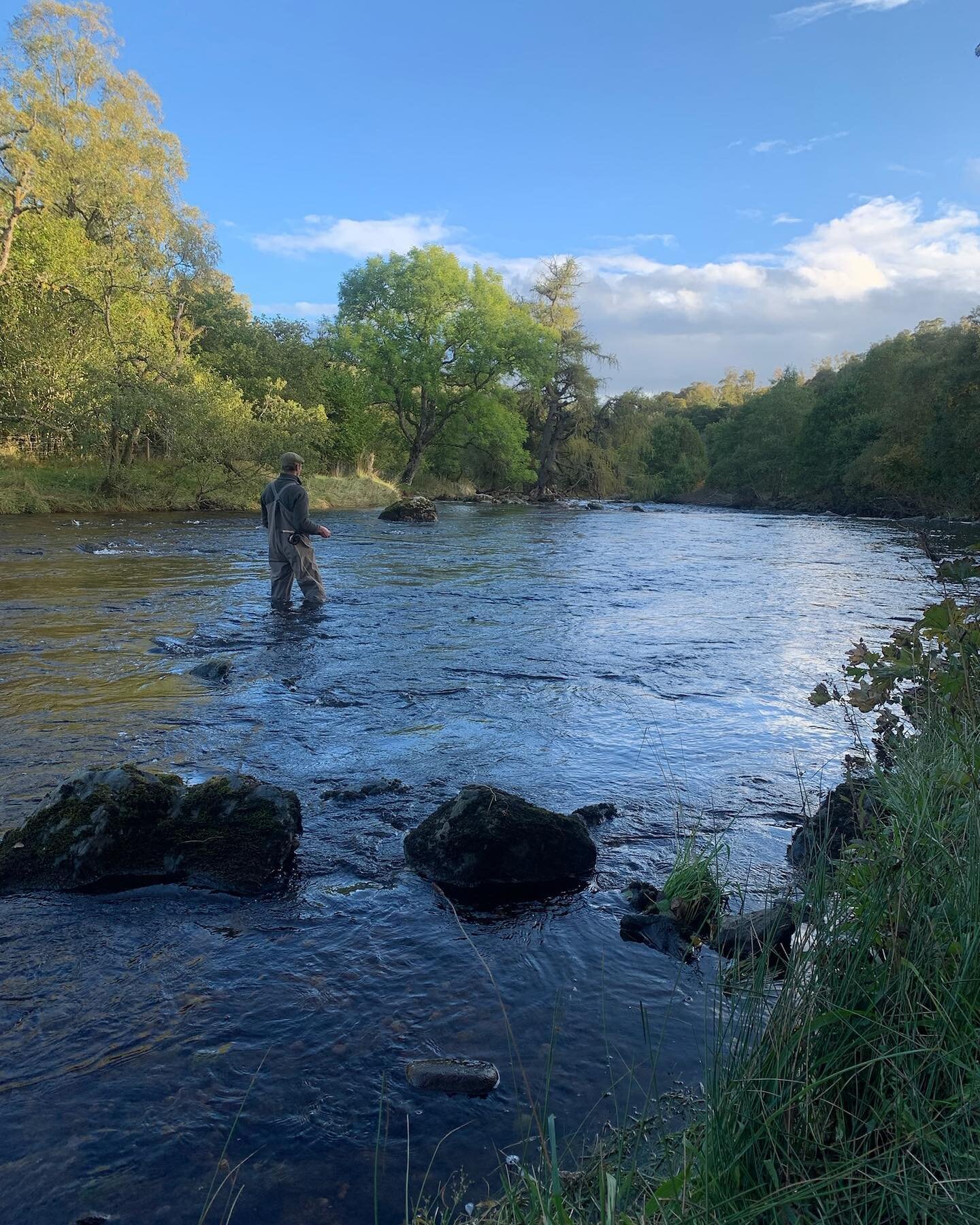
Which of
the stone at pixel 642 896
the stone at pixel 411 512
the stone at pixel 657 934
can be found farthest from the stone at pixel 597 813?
the stone at pixel 411 512

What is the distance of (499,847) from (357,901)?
0.85 m

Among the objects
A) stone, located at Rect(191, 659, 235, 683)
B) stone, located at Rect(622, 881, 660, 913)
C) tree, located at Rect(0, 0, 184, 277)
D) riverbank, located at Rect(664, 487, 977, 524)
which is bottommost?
stone, located at Rect(622, 881, 660, 913)

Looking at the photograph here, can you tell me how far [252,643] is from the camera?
1153cm

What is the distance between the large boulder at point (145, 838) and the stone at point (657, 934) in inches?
79.3

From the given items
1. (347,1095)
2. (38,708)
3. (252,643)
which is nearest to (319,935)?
(347,1095)

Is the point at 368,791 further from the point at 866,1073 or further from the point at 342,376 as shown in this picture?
the point at 342,376

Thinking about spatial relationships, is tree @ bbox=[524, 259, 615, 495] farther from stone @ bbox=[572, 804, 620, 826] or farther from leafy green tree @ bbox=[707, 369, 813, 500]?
stone @ bbox=[572, 804, 620, 826]

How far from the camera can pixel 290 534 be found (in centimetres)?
1390

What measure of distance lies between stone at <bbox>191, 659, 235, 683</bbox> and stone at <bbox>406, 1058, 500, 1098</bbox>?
6.79 metres

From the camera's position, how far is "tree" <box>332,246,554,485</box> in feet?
188

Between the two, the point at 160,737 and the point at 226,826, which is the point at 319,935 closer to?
the point at 226,826

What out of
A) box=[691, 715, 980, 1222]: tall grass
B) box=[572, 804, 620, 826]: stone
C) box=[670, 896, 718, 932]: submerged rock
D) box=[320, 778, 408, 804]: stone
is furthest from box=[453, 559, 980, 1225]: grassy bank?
box=[320, 778, 408, 804]: stone

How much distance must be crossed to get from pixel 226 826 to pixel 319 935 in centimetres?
107

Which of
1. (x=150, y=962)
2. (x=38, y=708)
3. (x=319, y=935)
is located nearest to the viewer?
(x=150, y=962)
